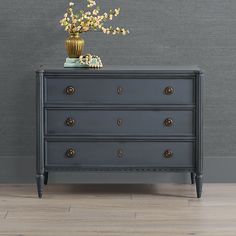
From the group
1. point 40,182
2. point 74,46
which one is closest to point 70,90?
point 74,46

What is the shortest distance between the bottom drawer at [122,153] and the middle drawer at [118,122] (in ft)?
0.20

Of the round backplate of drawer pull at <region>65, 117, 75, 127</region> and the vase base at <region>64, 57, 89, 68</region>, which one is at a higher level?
the vase base at <region>64, 57, 89, 68</region>

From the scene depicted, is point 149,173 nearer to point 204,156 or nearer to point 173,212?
point 204,156

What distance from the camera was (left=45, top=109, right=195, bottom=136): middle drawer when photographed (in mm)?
4676

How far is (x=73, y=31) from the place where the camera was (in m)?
4.82

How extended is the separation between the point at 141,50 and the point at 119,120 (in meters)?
0.59

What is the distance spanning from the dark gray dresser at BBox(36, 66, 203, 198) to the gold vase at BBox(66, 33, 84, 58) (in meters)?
0.20

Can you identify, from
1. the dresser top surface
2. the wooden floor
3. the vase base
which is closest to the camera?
the wooden floor

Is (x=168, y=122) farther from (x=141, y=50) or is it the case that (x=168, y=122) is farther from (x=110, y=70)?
(x=141, y=50)

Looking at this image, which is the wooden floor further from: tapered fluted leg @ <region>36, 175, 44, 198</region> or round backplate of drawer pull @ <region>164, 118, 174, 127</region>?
round backplate of drawer pull @ <region>164, 118, 174, 127</region>

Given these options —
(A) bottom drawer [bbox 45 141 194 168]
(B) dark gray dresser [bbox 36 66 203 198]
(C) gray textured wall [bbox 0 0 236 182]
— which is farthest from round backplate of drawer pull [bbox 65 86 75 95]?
(C) gray textured wall [bbox 0 0 236 182]

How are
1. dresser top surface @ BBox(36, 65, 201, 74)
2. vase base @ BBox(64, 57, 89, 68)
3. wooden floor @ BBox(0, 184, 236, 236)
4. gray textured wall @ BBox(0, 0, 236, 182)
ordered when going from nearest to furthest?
wooden floor @ BBox(0, 184, 236, 236) → dresser top surface @ BBox(36, 65, 201, 74) → vase base @ BBox(64, 57, 89, 68) → gray textured wall @ BBox(0, 0, 236, 182)

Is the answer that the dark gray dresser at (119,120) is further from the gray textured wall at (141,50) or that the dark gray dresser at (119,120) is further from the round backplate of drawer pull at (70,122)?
the gray textured wall at (141,50)

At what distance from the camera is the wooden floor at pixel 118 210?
4.03 meters
